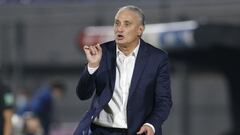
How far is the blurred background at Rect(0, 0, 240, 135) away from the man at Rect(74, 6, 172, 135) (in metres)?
9.41

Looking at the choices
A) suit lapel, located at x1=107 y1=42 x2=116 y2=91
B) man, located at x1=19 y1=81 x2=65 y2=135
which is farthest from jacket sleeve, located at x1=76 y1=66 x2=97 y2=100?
man, located at x1=19 y1=81 x2=65 y2=135

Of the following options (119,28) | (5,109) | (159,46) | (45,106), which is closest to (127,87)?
(119,28)

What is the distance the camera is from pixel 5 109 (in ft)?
27.4

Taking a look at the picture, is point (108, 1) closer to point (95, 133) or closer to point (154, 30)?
point (154, 30)

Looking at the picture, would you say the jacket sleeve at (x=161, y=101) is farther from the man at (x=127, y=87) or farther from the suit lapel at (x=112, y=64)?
the suit lapel at (x=112, y=64)

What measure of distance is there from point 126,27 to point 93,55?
0.32 metres

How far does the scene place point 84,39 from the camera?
58.3 ft

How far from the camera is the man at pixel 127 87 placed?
5.98 m

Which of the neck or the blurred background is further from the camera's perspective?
the blurred background

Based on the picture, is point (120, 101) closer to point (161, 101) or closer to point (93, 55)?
point (161, 101)

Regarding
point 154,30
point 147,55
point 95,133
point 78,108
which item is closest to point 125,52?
point 147,55

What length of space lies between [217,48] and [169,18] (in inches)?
84.0

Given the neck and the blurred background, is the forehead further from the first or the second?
the blurred background

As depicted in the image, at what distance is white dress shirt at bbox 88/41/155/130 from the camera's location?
6.02 metres
